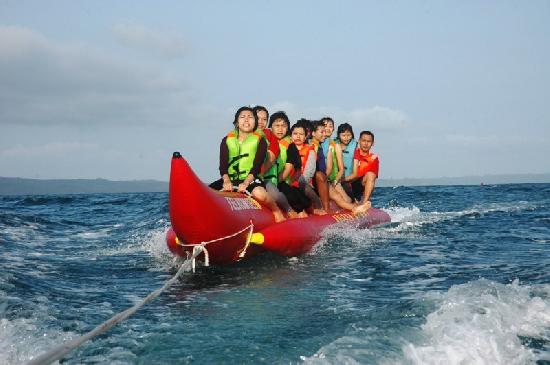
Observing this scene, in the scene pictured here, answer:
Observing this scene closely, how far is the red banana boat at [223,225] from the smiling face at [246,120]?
0.78m

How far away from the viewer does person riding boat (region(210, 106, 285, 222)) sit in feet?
20.0

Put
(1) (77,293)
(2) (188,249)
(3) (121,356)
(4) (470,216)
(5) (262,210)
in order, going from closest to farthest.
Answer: (3) (121,356) → (1) (77,293) → (2) (188,249) → (5) (262,210) → (4) (470,216)

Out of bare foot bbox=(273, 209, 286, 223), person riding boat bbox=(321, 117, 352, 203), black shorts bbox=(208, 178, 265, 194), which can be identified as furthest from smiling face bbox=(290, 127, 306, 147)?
bare foot bbox=(273, 209, 286, 223)

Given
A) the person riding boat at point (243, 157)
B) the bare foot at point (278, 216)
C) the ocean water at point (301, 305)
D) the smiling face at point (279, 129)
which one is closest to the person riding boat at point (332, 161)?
the ocean water at point (301, 305)

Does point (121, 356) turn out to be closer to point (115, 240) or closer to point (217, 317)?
point (217, 317)

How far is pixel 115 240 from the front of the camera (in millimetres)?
8969

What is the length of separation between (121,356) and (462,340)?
1848 millimetres

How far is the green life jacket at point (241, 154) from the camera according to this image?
612cm

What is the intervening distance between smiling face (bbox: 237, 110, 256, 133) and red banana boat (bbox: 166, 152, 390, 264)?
78 centimetres

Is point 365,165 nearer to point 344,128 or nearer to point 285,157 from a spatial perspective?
point 344,128

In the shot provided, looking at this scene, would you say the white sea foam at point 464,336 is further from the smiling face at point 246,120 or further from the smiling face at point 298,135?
the smiling face at point 298,135

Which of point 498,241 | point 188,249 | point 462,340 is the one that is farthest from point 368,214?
point 462,340

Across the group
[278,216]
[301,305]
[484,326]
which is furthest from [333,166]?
[484,326]

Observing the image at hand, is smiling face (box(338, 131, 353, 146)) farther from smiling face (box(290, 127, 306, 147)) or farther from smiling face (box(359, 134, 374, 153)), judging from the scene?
smiling face (box(290, 127, 306, 147))
